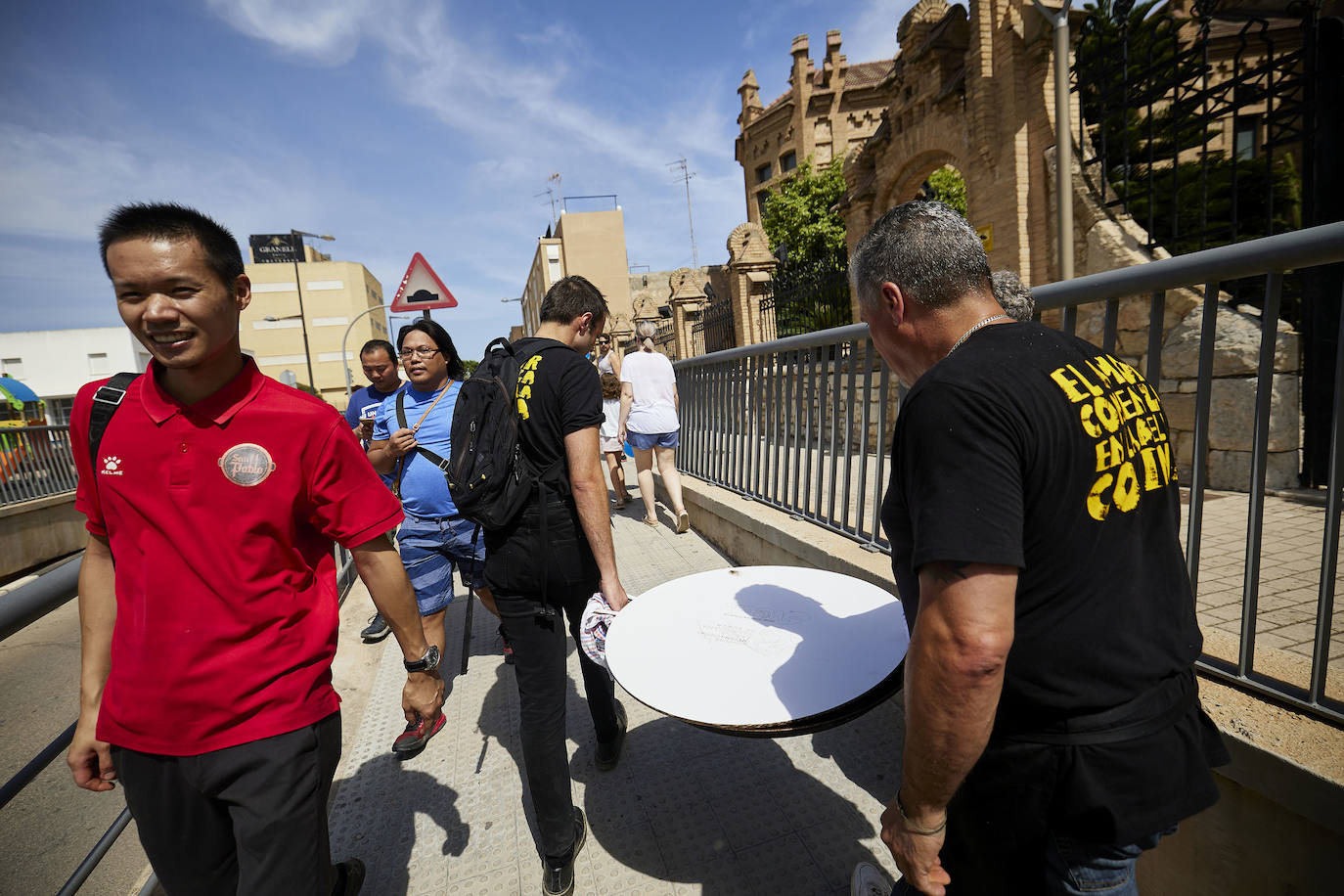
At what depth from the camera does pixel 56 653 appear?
6598 mm

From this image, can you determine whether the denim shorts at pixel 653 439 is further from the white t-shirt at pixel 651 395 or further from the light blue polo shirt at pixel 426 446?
the light blue polo shirt at pixel 426 446

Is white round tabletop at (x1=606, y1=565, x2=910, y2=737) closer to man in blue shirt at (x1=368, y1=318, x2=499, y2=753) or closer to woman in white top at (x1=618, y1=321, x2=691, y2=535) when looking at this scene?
man in blue shirt at (x1=368, y1=318, x2=499, y2=753)

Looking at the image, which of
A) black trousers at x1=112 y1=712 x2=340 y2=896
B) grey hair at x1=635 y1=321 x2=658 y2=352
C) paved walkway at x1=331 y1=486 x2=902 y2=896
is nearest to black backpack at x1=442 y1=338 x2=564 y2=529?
black trousers at x1=112 y1=712 x2=340 y2=896

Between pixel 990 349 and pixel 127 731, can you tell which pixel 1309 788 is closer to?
pixel 990 349

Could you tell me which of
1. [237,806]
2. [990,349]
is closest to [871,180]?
[990,349]

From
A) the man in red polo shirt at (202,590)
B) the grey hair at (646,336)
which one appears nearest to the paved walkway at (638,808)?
the man in red polo shirt at (202,590)

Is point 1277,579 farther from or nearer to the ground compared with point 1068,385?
nearer to the ground

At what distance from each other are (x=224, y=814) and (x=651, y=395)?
5.10m

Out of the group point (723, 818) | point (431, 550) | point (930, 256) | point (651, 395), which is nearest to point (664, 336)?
point (651, 395)

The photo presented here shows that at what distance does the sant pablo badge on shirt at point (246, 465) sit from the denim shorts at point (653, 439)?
487 centimetres

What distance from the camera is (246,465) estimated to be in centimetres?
153

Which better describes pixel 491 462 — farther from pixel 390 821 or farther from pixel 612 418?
pixel 612 418

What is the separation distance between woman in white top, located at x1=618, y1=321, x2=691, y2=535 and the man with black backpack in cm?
380

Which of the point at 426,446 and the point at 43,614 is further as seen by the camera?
the point at 426,446
